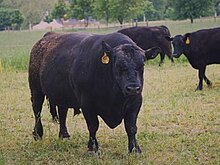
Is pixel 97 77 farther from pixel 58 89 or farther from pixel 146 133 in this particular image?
pixel 146 133

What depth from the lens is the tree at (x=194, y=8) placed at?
48438mm

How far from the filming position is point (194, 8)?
162ft

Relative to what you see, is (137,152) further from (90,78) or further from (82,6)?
(82,6)

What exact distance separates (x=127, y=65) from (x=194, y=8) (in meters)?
45.5

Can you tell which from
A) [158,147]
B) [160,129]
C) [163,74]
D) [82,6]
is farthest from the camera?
[82,6]

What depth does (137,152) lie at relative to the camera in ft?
19.3

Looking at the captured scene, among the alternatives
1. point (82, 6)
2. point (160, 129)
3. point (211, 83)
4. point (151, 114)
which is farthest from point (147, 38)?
point (82, 6)

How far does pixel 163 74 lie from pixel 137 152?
32.3ft

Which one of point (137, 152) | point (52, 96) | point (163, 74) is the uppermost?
point (52, 96)

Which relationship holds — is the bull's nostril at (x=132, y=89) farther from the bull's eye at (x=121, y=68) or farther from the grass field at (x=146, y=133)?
the grass field at (x=146, y=133)

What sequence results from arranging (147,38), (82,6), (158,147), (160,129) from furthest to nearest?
(82,6) < (147,38) < (160,129) < (158,147)

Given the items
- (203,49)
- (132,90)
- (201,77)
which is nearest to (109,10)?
(203,49)

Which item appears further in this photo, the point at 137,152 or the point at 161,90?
the point at 161,90

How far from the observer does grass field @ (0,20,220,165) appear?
598 centimetres
